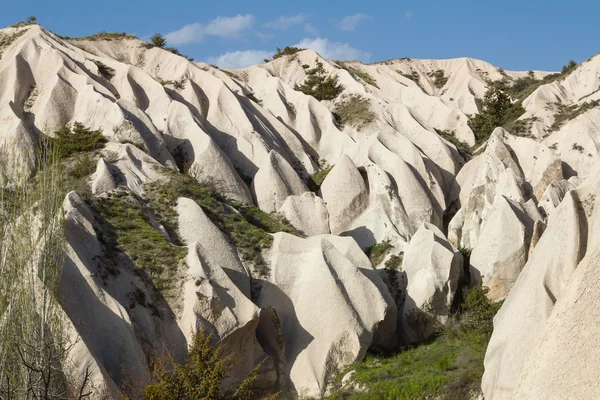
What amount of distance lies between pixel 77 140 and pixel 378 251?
38.5 feet

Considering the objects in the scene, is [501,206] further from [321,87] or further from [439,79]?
[439,79]

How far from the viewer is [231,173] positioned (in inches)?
1099

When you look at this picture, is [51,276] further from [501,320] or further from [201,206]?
[201,206]

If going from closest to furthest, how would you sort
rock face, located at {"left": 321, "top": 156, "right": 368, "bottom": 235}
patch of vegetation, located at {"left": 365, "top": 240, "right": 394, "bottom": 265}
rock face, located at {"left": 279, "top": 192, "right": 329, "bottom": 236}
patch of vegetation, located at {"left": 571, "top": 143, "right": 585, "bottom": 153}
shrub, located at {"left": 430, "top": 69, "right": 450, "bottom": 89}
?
1. patch of vegetation, located at {"left": 365, "top": 240, "right": 394, "bottom": 265}
2. rock face, located at {"left": 279, "top": 192, "right": 329, "bottom": 236}
3. rock face, located at {"left": 321, "top": 156, "right": 368, "bottom": 235}
4. patch of vegetation, located at {"left": 571, "top": 143, "right": 585, "bottom": 153}
5. shrub, located at {"left": 430, "top": 69, "right": 450, "bottom": 89}

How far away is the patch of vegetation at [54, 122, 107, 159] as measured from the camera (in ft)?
85.2

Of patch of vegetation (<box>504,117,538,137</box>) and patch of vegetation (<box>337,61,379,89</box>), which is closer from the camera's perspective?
patch of vegetation (<box>504,117,538,137</box>)

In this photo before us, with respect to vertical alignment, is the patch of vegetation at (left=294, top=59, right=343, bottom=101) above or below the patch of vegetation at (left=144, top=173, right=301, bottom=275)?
above

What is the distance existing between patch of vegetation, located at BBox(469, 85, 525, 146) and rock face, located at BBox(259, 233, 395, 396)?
17.6 meters

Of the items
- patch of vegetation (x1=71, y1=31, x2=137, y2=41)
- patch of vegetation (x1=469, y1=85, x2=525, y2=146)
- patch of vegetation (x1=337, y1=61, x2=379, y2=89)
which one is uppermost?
patch of vegetation (x1=71, y1=31, x2=137, y2=41)

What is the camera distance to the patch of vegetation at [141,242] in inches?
783

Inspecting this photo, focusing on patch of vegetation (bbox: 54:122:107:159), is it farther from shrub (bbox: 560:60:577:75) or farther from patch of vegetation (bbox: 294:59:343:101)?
shrub (bbox: 560:60:577:75)

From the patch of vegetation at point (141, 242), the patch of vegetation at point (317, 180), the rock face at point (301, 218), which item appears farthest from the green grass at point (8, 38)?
the patch of vegetation at point (141, 242)

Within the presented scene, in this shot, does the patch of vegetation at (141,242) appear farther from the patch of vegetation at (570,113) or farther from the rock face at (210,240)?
the patch of vegetation at (570,113)

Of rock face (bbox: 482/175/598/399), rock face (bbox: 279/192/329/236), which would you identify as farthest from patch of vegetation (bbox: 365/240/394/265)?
rock face (bbox: 482/175/598/399)
